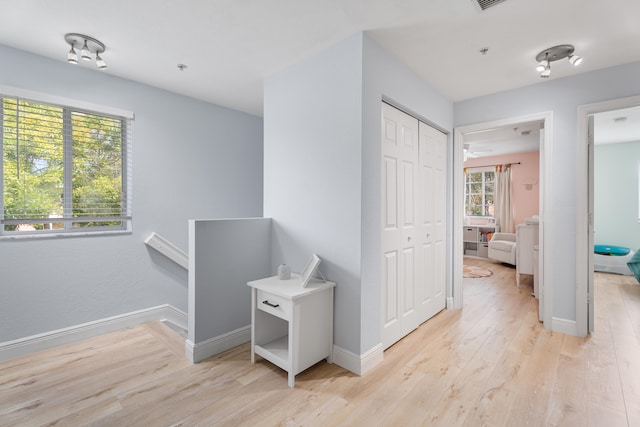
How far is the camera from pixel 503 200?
6773 millimetres

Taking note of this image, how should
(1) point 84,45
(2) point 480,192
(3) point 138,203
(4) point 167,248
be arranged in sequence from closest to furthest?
(1) point 84,45 < (3) point 138,203 < (4) point 167,248 < (2) point 480,192

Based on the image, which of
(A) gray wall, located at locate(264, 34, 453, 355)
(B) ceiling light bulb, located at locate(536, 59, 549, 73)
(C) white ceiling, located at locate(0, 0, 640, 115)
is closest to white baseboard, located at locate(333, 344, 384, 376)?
(A) gray wall, located at locate(264, 34, 453, 355)

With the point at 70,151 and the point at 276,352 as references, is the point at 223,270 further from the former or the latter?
the point at 70,151

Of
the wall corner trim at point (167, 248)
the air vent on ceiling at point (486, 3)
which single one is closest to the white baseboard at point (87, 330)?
the wall corner trim at point (167, 248)

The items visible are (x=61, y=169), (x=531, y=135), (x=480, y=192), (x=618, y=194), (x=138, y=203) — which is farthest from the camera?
(x=480, y=192)

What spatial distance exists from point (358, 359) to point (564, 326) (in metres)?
2.15

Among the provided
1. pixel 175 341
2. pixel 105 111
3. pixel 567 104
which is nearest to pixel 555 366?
pixel 567 104

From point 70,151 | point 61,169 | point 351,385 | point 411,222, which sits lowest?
point 351,385

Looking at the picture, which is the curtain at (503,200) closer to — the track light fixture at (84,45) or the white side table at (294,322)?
the white side table at (294,322)

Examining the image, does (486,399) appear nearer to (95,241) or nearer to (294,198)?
(294,198)

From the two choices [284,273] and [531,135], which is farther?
[531,135]

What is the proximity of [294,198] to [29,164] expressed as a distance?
2216 millimetres

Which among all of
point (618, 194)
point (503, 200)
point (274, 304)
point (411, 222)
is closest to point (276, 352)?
point (274, 304)

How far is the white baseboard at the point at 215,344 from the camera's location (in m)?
2.32
